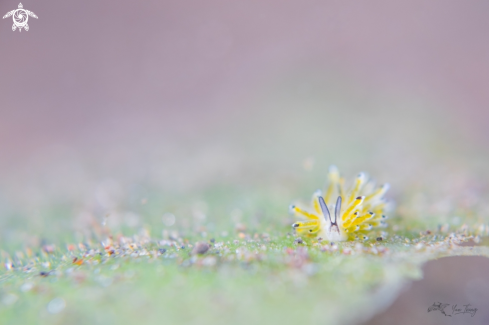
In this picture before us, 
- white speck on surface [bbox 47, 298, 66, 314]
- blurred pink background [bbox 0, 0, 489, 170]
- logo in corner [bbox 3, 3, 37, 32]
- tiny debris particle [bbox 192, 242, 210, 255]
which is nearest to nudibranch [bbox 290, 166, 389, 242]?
tiny debris particle [bbox 192, 242, 210, 255]

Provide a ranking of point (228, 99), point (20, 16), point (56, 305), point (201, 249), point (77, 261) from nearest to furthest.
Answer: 1. point (56, 305)
2. point (201, 249)
3. point (77, 261)
4. point (20, 16)
5. point (228, 99)

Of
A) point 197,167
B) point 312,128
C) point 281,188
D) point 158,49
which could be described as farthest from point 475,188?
point 158,49

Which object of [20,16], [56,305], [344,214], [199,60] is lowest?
[56,305]

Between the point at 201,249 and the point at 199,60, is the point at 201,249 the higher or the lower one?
the lower one

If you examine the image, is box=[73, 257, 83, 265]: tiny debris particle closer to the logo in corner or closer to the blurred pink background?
the blurred pink background

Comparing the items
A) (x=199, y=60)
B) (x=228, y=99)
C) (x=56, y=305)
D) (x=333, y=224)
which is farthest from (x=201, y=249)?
(x=199, y=60)

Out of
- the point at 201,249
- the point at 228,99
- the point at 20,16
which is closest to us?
the point at 201,249

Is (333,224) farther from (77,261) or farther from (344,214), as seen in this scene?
(77,261)

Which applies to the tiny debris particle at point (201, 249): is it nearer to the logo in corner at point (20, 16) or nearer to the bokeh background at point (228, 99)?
the bokeh background at point (228, 99)
